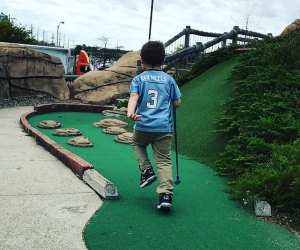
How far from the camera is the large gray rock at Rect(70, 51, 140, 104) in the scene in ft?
43.7

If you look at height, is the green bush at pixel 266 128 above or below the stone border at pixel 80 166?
above

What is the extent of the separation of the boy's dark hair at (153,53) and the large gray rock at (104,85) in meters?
9.37

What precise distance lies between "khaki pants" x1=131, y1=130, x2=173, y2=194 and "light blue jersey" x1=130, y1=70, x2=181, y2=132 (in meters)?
0.08

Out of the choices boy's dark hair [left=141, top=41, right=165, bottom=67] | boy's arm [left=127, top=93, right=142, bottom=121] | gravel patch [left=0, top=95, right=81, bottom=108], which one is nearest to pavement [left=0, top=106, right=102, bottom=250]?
boy's arm [left=127, top=93, right=142, bottom=121]

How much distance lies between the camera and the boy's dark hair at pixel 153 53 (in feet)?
12.3

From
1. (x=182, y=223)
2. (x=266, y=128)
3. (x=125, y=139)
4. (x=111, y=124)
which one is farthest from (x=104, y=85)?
(x=182, y=223)

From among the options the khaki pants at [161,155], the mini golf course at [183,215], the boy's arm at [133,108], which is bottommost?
the mini golf course at [183,215]

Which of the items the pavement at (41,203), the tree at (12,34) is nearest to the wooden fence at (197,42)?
the pavement at (41,203)

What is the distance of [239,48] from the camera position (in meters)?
11.0

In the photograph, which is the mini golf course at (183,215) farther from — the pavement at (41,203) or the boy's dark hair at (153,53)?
the boy's dark hair at (153,53)

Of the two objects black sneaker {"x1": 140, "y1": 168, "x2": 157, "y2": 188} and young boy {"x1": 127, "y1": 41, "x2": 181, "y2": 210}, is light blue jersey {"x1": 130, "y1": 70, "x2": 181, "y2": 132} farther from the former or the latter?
black sneaker {"x1": 140, "y1": 168, "x2": 157, "y2": 188}

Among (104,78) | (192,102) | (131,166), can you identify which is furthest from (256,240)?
(104,78)

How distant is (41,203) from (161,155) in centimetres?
115

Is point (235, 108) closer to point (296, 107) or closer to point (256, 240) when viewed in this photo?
point (296, 107)
